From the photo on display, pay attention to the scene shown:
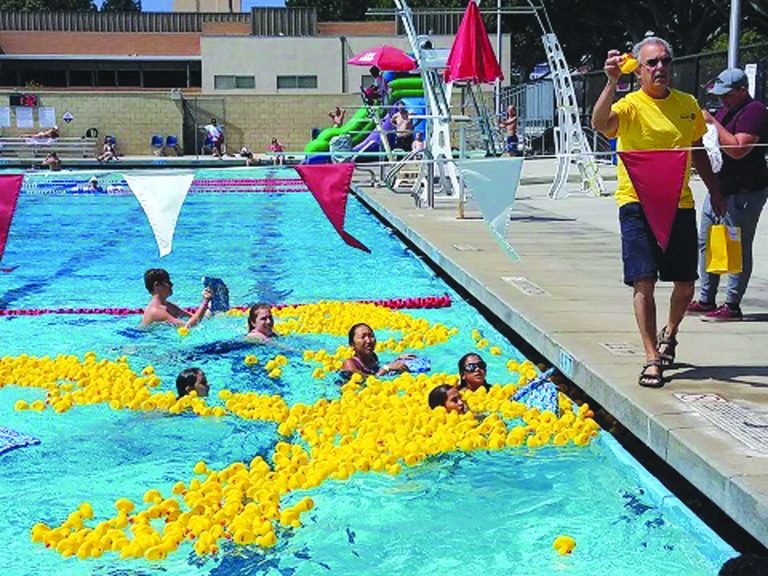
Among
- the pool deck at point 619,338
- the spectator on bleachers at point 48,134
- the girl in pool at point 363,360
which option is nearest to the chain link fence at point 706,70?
the pool deck at point 619,338

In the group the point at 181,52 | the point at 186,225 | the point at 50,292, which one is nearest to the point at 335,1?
the point at 181,52

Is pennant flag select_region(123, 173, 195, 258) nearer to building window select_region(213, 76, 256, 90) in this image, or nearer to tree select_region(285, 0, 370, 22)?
building window select_region(213, 76, 256, 90)

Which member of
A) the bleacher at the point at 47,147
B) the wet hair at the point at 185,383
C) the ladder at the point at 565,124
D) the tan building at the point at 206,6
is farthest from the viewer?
the tan building at the point at 206,6

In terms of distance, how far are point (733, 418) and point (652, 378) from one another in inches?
26.0

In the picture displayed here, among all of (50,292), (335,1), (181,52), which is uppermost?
(335,1)

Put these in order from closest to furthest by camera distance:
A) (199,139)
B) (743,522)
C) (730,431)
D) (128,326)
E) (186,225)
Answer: (743,522), (730,431), (128,326), (186,225), (199,139)

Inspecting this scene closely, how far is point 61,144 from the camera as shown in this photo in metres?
37.1

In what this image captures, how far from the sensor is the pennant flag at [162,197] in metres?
7.36

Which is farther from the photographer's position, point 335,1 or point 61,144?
point 335,1

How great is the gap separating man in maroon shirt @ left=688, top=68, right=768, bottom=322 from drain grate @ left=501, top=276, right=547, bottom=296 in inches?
61.5

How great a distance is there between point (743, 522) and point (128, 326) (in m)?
7.33

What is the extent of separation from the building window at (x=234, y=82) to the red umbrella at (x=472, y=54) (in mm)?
29113

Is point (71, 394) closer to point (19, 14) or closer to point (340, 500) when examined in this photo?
point (340, 500)

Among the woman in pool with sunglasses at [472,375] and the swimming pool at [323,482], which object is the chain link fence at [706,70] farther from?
the woman in pool with sunglasses at [472,375]
